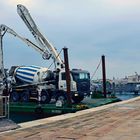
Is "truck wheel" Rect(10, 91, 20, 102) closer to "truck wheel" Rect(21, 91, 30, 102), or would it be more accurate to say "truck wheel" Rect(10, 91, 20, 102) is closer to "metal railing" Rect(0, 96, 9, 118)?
"truck wheel" Rect(21, 91, 30, 102)

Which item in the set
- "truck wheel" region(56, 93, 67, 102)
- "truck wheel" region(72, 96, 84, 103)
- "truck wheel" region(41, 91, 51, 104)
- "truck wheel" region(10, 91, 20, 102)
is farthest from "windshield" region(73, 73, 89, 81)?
"truck wheel" region(10, 91, 20, 102)

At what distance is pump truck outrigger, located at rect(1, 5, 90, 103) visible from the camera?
30.6 m

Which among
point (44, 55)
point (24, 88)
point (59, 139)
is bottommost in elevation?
point (59, 139)

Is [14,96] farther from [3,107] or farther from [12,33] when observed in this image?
[3,107]

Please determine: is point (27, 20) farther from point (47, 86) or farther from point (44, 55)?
point (47, 86)

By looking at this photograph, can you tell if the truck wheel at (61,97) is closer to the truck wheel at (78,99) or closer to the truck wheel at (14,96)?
the truck wheel at (78,99)

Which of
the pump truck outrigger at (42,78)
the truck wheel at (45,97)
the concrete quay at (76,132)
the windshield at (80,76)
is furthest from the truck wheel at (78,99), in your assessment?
the concrete quay at (76,132)

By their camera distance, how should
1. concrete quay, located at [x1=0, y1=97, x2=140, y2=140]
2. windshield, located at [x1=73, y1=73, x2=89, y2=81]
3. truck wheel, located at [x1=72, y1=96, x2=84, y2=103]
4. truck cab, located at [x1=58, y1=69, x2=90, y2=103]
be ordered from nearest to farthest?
concrete quay, located at [x1=0, y1=97, x2=140, y2=140] < truck cab, located at [x1=58, y1=69, x2=90, y2=103] < truck wheel, located at [x1=72, y1=96, x2=84, y2=103] < windshield, located at [x1=73, y1=73, x2=89, y2=81]

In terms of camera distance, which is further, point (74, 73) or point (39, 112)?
point (74, 73)

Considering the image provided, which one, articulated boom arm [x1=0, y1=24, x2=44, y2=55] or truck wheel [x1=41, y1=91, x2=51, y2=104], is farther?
articulated boom arm [x1=0, y1=24, x2=44, y2=55]

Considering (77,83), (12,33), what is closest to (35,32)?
(12,33)

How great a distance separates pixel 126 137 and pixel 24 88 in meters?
23.2

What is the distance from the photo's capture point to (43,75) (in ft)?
107

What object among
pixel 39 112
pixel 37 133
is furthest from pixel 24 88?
pixel 37 133
